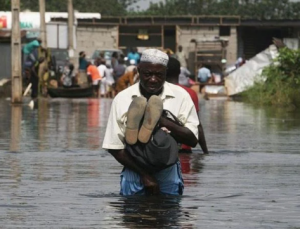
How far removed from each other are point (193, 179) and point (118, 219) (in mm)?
3664

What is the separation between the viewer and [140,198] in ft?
29.6

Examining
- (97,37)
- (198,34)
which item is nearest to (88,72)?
(97,37)

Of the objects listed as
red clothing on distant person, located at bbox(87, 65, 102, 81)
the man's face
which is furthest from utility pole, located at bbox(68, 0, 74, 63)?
the man's face

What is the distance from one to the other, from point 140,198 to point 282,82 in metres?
25.3

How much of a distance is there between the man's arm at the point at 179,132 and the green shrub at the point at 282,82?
23880 mm

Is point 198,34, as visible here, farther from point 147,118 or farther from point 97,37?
point 147,118

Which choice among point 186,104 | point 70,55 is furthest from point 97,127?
point 70,55

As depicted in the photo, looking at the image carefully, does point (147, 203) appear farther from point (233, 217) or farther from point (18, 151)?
point (18, 151)

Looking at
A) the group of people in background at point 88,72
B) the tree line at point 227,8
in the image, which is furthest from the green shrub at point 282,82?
the tree line at point 227,8

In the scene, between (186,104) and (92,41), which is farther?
(92,41)

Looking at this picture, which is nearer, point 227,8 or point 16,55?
point 16,55

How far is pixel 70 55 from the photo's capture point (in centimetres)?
5112

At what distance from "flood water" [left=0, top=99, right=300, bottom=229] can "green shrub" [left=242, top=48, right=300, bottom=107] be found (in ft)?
29.8

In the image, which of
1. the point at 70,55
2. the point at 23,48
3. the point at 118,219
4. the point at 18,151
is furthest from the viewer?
the point at 70,55
